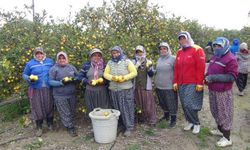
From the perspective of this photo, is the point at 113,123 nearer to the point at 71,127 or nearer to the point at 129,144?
the point at 129,144

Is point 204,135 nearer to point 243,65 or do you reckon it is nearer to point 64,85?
point 64,85

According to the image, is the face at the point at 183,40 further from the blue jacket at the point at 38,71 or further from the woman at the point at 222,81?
the blue jacket at the point at 38,71

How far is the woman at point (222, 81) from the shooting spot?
4625 mm

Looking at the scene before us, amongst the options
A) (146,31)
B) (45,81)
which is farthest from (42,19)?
(146,31)

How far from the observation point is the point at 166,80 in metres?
5.52

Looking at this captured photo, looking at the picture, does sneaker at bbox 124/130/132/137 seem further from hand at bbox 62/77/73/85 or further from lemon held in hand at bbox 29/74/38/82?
lemon held in hand at bbox 29/74/38/82

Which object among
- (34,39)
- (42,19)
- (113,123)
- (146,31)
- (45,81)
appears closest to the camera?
(113,123)

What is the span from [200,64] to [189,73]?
233 millimetres

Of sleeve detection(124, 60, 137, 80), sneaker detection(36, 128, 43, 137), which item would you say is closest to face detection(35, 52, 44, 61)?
sneaker detection(36, 128, 43, 137)

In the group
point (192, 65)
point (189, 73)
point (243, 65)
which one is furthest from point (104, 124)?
point (243, 65)

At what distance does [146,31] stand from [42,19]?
238 centimetres

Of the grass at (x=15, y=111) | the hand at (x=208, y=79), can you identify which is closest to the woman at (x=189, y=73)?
the hand at (x=208, y=79)

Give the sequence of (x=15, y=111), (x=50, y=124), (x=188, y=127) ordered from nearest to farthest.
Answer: (x=188, y=127), (x=50, y=124), (x=15, y=111)

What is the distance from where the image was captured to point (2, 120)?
7.13 metres
